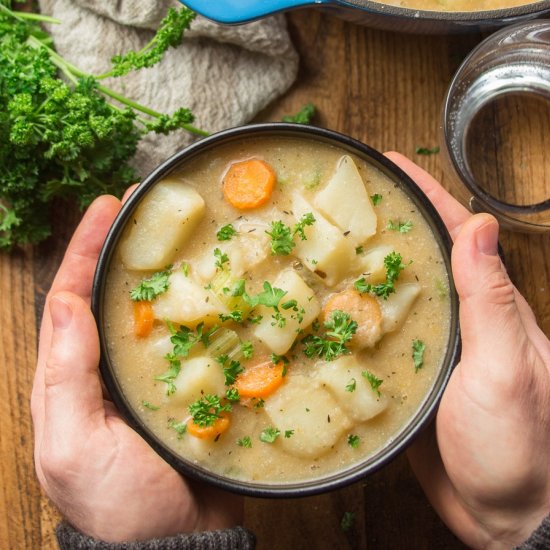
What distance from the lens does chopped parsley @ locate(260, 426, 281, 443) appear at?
249cm

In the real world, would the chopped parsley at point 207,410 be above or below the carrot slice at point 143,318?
below

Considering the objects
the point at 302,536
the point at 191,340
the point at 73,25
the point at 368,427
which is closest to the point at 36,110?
the point at 73,25

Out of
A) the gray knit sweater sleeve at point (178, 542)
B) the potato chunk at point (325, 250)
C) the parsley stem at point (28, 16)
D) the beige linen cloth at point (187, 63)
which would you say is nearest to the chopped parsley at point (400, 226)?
the potato chunk at point (325, 250)

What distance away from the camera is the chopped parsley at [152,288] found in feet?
8.25

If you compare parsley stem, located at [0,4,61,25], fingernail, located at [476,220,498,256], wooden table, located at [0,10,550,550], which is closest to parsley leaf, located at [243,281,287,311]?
fingernail, located at [476,220,498,256]

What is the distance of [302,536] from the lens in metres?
3.14

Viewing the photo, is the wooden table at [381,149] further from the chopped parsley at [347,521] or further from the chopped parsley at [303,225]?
the chopped parsley at [303,225]

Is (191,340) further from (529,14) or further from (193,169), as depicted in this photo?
(529,14)

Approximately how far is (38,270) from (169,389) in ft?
3.17

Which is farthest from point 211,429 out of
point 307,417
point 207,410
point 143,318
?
point 143,318

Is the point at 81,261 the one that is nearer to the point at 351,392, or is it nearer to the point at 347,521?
the point at 351,392

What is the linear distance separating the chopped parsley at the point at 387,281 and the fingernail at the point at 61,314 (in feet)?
2.80

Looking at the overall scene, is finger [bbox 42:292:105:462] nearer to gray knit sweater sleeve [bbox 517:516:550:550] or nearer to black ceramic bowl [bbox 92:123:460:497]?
black ceramic bowl [bbox 92:123:460:497]

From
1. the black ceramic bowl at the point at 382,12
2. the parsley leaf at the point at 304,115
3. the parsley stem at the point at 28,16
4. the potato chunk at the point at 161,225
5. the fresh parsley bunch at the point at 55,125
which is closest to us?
the potato chunk at the point at 161,225
